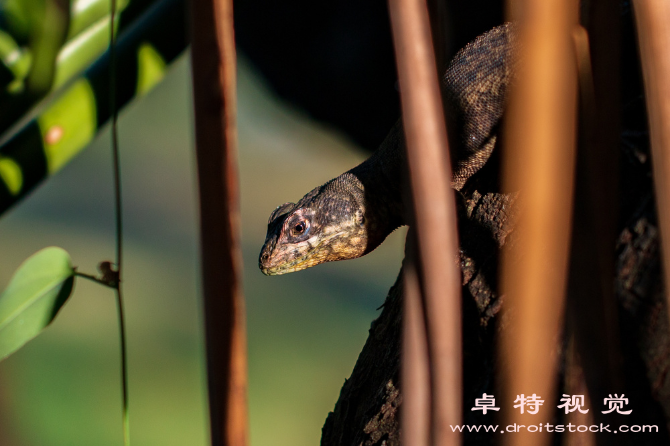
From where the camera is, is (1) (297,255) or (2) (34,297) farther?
(1) (297,255)

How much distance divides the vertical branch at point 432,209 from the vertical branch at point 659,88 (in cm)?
23

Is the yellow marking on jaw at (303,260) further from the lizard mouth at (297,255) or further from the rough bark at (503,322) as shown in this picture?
the rough bark at (503,322)

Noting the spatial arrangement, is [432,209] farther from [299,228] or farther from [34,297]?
[299,228]

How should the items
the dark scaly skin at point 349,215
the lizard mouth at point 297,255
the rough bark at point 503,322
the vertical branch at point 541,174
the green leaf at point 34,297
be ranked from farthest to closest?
the lizard mouth at point 297,255, the dark scaly skin at point 349,215, the green leaf at point 34,297, the rough bark at point 503,322, the vertical branch at point 541,174

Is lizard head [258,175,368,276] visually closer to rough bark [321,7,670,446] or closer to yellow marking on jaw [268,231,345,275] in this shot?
yellow marking on jaw [268,231,345,275]

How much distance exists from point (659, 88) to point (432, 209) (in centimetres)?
28

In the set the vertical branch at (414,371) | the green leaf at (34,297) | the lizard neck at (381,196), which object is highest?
the lizard neck at (381,196)

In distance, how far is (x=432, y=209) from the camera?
0.64 meters

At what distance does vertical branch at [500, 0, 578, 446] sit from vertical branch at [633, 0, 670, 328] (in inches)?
3.5

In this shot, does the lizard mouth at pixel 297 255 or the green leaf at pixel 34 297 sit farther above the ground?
the lizard mouth at pixel 297 255

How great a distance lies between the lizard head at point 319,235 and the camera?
3045mm

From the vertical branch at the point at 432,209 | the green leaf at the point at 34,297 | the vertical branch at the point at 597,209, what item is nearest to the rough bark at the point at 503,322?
the vertical branch at the point at 597,209

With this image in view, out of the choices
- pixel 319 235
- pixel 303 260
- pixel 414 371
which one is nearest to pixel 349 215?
pixel 319 235

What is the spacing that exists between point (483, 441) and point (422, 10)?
44.0 inches
